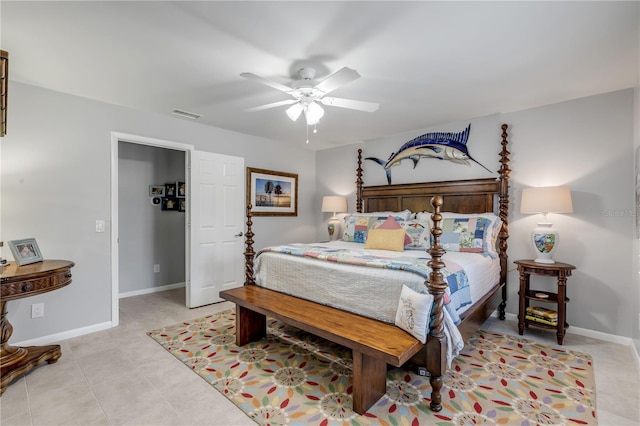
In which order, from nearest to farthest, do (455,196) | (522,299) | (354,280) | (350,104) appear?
(354,280) → (350,104) → (522,299) → (455,196)

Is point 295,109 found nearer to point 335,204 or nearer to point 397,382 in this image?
point 397,382

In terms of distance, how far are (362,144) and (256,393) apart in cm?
394

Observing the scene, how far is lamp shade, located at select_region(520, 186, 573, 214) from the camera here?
2887mm

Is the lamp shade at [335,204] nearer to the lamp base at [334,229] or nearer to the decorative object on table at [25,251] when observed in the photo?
the lamp base at [334,229]

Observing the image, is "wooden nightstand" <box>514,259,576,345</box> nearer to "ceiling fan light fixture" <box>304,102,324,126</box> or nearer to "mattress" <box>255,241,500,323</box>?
"mattress" <box>255,241,500,323</box>

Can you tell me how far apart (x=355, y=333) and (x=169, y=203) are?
4024 mm

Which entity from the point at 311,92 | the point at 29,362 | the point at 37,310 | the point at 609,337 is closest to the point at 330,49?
the point at 311,92

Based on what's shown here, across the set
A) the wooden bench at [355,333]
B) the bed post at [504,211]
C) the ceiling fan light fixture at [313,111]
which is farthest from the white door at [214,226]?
the bed post at [504,211]

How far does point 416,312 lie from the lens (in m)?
1.90

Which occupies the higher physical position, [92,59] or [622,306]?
[92,59]

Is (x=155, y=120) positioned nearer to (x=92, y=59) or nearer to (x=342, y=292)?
(x=92, y=59)

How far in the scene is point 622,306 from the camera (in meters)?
2.88

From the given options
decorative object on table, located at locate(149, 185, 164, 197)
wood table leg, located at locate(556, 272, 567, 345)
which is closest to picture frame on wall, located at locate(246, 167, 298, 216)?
decorative object on table, located at locate(149, 185, 164, 197)

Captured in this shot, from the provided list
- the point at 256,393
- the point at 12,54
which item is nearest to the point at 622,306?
the point at 256,393
